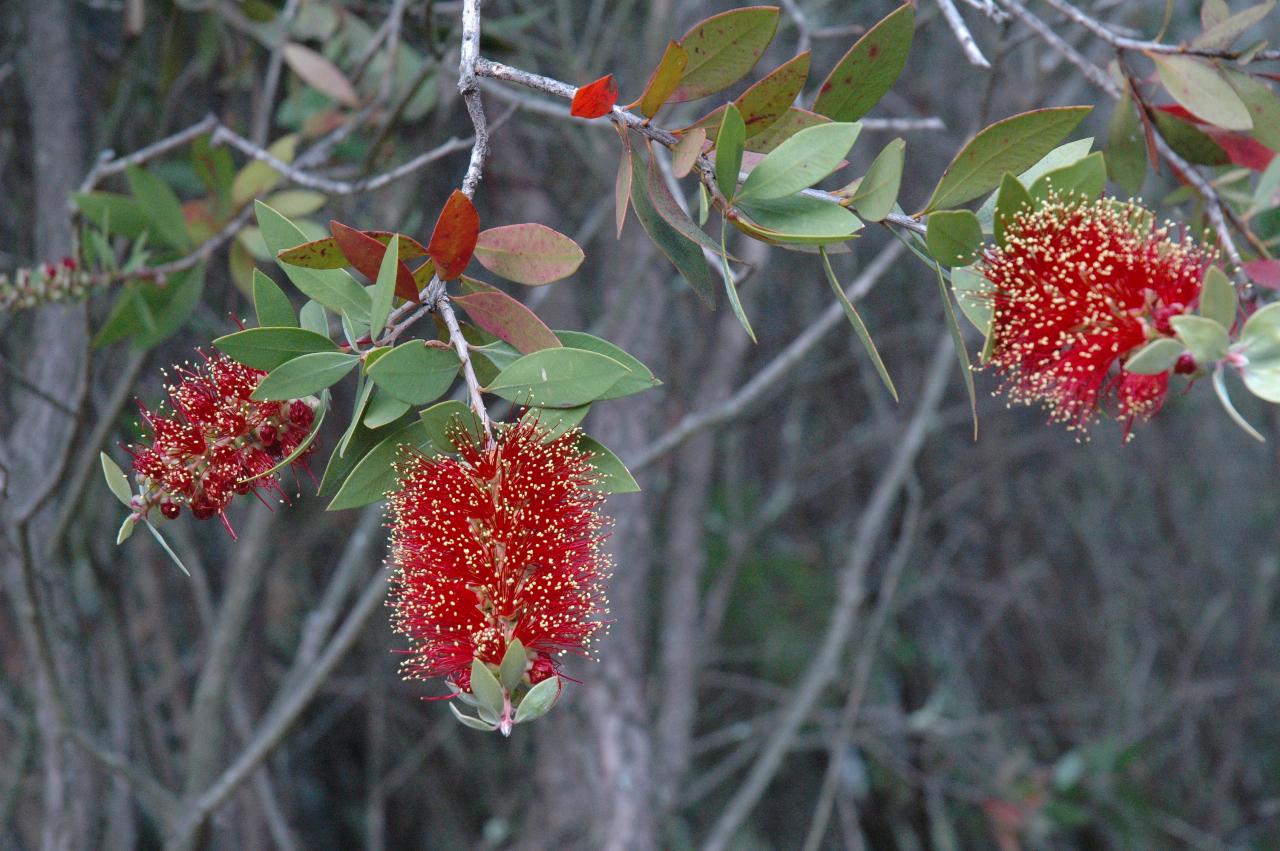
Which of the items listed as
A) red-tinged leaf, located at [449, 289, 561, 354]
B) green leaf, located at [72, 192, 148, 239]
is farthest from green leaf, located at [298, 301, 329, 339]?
green leaf, located at [72, 192, 148, 239]

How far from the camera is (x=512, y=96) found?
5.31ft

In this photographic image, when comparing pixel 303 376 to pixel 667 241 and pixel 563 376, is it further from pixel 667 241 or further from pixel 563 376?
pixel 667 241

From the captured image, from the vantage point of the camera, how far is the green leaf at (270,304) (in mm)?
800

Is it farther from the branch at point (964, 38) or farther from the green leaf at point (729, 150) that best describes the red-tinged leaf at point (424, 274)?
the branch at point (964, 38)

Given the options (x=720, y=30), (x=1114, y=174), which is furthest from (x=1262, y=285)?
(x=720, y=30)

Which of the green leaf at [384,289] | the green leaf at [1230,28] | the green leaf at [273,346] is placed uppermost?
the green leaf at [1230,28]

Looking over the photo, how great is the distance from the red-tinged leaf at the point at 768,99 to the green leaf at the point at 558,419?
226 millimetres

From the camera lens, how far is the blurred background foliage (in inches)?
74.0

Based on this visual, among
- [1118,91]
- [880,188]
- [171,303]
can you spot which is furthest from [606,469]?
[171,303]

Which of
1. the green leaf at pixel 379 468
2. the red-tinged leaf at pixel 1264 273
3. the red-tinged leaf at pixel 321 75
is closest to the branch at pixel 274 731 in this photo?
the red-tinged leaf at pixel 321 75

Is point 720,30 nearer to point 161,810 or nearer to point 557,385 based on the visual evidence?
point 557,385

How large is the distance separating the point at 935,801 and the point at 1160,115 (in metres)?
2.28

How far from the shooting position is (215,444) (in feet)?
2.72

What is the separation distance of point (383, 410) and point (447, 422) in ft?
0.14
